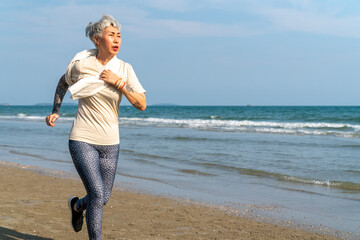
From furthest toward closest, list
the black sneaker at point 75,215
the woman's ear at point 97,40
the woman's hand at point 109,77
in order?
the black sneaker at point 75,215, the woman's ear at point 97,40, the woman's hand at point 109,77

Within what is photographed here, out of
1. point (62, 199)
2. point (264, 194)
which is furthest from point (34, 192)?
point (264, 194)

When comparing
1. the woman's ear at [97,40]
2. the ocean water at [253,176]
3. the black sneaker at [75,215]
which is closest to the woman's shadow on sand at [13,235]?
the black sneaker at [75,215]

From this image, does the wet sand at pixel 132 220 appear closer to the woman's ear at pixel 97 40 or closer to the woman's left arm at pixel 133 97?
the woman's left arm at pixel 133 97

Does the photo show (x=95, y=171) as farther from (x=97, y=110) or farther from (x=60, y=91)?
(x=60, y=91)

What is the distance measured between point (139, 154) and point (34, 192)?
18.9 ft

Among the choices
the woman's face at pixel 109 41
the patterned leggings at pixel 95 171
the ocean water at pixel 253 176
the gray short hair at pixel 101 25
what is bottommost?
the ocean water at pixel 253 176

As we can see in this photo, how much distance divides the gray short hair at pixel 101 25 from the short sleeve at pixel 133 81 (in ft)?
1.14

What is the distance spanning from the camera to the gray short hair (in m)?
3.23

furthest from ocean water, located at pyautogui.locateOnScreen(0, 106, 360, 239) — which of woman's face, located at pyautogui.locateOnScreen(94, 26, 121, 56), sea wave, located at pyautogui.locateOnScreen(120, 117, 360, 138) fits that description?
sea wave, located at pyautogui.locateOnScreen(120, 117, 360, 138)

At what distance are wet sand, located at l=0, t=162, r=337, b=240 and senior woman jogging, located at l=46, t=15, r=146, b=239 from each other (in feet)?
4.19

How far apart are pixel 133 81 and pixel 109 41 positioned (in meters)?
0.35

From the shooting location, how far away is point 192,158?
11258 millimetres

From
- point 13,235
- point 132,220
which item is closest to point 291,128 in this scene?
point 132,220

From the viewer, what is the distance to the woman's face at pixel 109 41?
3232 mm
